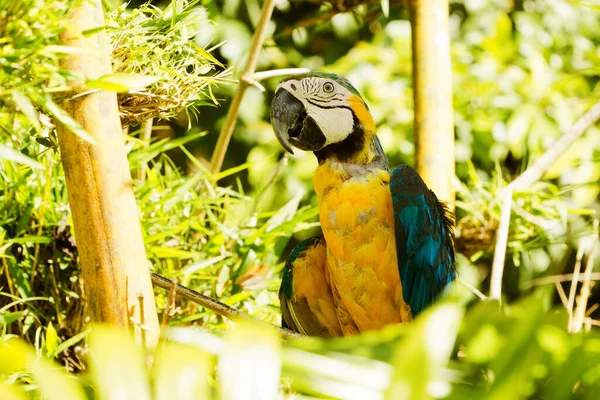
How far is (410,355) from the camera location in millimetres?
369

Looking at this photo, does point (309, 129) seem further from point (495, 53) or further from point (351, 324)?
point (495, 53)

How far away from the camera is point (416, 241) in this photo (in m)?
1.21

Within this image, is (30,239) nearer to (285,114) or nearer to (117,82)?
(285,114)

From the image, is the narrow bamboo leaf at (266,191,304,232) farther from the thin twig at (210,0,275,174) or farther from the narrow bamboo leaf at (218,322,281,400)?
the narrow bamboo leaf at (218,322,281,400)

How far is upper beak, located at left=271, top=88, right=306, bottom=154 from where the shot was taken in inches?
48.5

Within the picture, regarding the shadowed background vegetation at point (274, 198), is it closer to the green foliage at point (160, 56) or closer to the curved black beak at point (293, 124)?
the green foliage at point (160, 56)

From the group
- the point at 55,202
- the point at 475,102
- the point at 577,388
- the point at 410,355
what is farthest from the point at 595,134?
the point at 410,355

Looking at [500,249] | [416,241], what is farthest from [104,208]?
[500,249]

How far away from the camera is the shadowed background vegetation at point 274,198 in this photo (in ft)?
1.35

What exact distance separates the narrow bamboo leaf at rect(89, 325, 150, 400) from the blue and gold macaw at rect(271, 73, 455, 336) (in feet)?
2.79

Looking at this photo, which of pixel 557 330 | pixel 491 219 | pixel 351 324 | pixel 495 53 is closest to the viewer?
pixel 557 330

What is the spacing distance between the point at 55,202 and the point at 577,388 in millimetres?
1076

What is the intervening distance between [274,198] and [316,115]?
0.99 m

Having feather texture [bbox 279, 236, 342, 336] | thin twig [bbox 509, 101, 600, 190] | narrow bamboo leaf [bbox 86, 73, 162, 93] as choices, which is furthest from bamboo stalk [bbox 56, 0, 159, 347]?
thin twig [bbox 509, 101, 600, 190]
